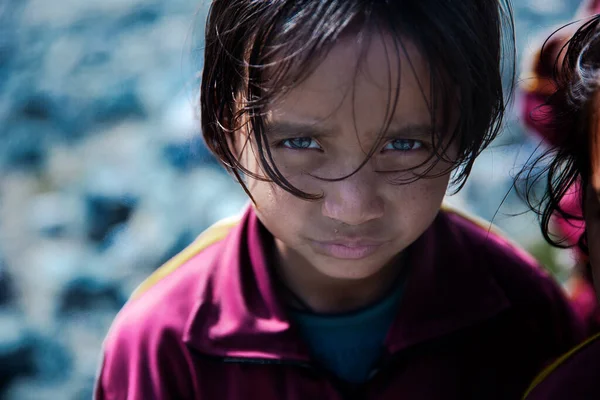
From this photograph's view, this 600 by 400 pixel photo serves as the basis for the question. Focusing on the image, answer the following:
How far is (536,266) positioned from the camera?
113 cm

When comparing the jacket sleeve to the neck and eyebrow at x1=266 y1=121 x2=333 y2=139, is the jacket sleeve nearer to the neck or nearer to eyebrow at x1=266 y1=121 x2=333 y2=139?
the neck

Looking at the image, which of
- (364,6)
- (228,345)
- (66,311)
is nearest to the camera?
(364,6)

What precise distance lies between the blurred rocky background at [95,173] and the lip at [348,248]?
0.60 m

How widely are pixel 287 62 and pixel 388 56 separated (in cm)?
10

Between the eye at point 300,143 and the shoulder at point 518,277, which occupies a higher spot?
the eye at point 300,143

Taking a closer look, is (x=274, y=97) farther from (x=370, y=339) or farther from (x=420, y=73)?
(x=370, y=339)

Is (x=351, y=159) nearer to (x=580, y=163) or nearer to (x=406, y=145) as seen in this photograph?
(x=406, y=145)

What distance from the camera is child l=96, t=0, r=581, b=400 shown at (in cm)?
76

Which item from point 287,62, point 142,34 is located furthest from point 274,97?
point 142,34

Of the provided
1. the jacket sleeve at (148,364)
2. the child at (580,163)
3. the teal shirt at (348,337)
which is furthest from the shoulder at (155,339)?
the child at (580,163)

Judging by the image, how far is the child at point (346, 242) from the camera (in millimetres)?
756

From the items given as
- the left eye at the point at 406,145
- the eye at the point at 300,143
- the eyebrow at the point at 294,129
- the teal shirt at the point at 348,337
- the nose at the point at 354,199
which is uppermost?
the eyebrow at the point at 294,129

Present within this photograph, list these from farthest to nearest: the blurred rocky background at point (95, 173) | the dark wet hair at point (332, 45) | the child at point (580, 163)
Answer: the blurred rocky background at point (95, 173)
the child at point (580, 163)
the dark wet hair at point (332, 45)

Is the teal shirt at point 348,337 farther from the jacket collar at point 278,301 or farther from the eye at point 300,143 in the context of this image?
the eye at point 300,143
